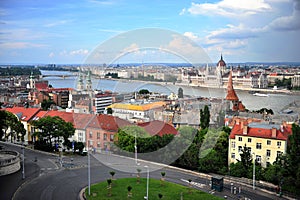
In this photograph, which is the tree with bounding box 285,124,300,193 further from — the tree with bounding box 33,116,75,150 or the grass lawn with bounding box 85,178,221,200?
the tree with bounding box 33,116,75,150

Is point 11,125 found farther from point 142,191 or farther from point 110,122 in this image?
point 142,191

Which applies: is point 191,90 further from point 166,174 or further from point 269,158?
point 269,158

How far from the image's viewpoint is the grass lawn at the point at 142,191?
283 inches

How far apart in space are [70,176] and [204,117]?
4.26 m

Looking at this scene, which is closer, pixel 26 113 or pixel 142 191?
pixel 142 191

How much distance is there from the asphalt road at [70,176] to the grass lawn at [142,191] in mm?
394

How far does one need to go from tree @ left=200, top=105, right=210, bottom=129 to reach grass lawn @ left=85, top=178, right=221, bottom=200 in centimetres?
262

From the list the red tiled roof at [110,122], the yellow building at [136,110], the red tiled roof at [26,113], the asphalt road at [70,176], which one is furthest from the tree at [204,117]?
the red tiled roof at [26,113]

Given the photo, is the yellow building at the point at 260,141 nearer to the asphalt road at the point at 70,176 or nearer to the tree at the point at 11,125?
the asphalt road at the point at 70,176

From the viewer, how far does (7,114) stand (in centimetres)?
1278

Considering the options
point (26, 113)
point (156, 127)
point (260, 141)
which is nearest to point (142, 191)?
point (156, 127)

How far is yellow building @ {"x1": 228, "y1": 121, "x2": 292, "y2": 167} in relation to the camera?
917 centimetres

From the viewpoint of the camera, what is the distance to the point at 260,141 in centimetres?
941

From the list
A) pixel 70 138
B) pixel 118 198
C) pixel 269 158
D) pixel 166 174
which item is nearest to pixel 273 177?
pixel 269 158
